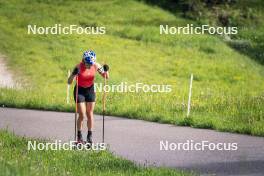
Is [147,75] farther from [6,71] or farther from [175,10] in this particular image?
[175,10]

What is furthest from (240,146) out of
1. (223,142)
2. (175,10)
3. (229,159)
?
(175,10)

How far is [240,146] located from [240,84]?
1683cm

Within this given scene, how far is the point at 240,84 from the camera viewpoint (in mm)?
32906

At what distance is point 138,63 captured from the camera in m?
35.1
